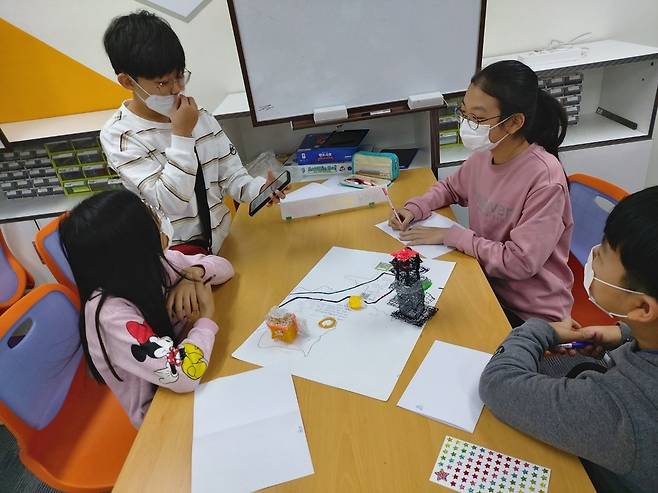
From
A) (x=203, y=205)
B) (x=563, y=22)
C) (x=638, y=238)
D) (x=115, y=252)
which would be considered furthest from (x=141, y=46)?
(x=563, y=22)

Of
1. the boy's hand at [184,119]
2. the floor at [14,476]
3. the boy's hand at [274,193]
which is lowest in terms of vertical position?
the floor at [14,476]

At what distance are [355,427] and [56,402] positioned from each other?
0.85m

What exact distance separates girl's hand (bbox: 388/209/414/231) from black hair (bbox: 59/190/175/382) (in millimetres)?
754

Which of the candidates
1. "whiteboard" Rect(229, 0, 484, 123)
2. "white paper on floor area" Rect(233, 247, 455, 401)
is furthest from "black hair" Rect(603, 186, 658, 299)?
"whiteboard" Rect(229, 0, 484, 123)

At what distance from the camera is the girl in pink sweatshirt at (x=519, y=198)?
1.21 meters

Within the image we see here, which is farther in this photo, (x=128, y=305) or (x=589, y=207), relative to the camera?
(x=589, y=207)

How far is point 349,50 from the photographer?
1820 millimetres

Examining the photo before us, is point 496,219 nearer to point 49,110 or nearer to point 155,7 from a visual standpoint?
point 155,7

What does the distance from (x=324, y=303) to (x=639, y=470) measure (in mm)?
712

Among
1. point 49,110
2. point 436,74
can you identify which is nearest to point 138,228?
point 436,74

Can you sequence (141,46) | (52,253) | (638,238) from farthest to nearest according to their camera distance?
(52,253), (141,46), (638,238)

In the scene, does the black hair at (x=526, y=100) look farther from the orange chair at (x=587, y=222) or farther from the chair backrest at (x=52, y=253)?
the chair backrest at (x=52, y=253)

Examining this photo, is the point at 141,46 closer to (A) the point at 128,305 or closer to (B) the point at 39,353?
(A) the point at 128,305

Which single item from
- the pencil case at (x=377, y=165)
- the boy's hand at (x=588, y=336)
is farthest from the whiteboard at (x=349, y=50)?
the boy's hand at (x=588, y=336)
